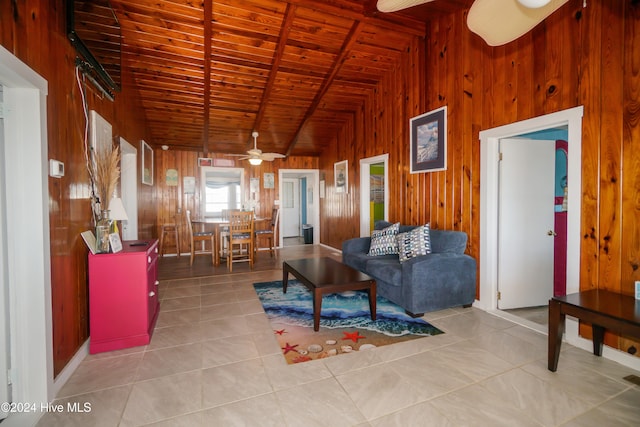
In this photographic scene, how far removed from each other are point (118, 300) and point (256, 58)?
350cm

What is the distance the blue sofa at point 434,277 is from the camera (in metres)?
2.84

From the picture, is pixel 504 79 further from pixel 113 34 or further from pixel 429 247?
pixel 113 34

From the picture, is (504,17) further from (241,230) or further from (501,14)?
(241,230)

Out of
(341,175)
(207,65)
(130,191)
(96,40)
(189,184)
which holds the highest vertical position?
(207,65)

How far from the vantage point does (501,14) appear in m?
1.44

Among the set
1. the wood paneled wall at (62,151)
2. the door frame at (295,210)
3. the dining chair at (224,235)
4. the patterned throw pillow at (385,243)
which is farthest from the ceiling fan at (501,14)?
the door frame at (295,210)

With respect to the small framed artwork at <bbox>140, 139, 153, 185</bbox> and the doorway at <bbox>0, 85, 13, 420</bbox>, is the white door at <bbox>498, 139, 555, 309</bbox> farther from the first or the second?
the small framed artwork at <bbox>140, 139, 153, 185</bbox>

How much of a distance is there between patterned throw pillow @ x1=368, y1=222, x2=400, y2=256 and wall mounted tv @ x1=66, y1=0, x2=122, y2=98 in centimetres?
328

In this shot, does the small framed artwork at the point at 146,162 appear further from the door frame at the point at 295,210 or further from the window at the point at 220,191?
the door frame at the point at 295,210

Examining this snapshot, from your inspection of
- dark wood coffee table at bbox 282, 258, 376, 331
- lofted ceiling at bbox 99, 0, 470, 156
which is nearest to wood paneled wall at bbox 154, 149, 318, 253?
lofted ceiling at bbox 99, 0, 470, 156

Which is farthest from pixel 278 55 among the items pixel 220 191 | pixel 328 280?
pixel 220 191

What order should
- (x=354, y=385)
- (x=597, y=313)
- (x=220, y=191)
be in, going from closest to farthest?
1. (x=597, y=313)
2. (x=354, y=385)
3. (x=220, y=191)

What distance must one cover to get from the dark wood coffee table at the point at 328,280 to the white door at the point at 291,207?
5.79 metres

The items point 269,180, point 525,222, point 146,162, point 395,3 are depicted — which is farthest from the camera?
point 269,180
